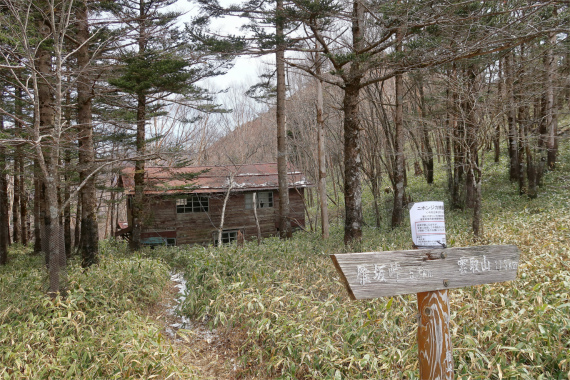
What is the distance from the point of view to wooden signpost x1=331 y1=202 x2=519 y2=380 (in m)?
2.20

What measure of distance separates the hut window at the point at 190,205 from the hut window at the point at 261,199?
234 cm

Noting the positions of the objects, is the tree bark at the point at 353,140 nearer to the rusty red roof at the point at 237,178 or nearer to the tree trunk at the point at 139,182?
the tree trunk at the point at 139,182

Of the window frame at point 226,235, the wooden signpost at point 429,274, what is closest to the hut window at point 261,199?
the window frame at point 226,235

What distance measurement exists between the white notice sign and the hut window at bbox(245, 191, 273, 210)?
58.4 feet

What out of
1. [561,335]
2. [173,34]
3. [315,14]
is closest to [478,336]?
[561,335]

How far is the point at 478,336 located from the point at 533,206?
10.8m

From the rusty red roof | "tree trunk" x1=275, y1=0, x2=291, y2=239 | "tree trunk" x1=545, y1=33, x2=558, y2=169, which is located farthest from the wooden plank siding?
"tree trunk" x1=545, y1=33, x2=558, y2=169

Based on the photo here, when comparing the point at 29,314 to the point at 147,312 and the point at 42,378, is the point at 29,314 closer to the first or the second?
the point at 42,378

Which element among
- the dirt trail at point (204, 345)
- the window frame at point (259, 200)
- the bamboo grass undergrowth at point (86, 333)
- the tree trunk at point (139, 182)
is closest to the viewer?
the bamboo grass undergrowth at point (86, 333)

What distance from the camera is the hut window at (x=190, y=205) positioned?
18.9 metres

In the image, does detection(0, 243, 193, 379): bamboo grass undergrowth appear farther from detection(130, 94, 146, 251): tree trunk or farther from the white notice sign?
detection(130, 94, 146, 251): tree trunk

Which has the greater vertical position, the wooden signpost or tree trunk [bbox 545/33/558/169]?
tree trunk [bbox 545/33/558/169]

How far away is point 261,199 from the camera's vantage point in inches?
797

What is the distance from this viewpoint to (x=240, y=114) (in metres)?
34.3
